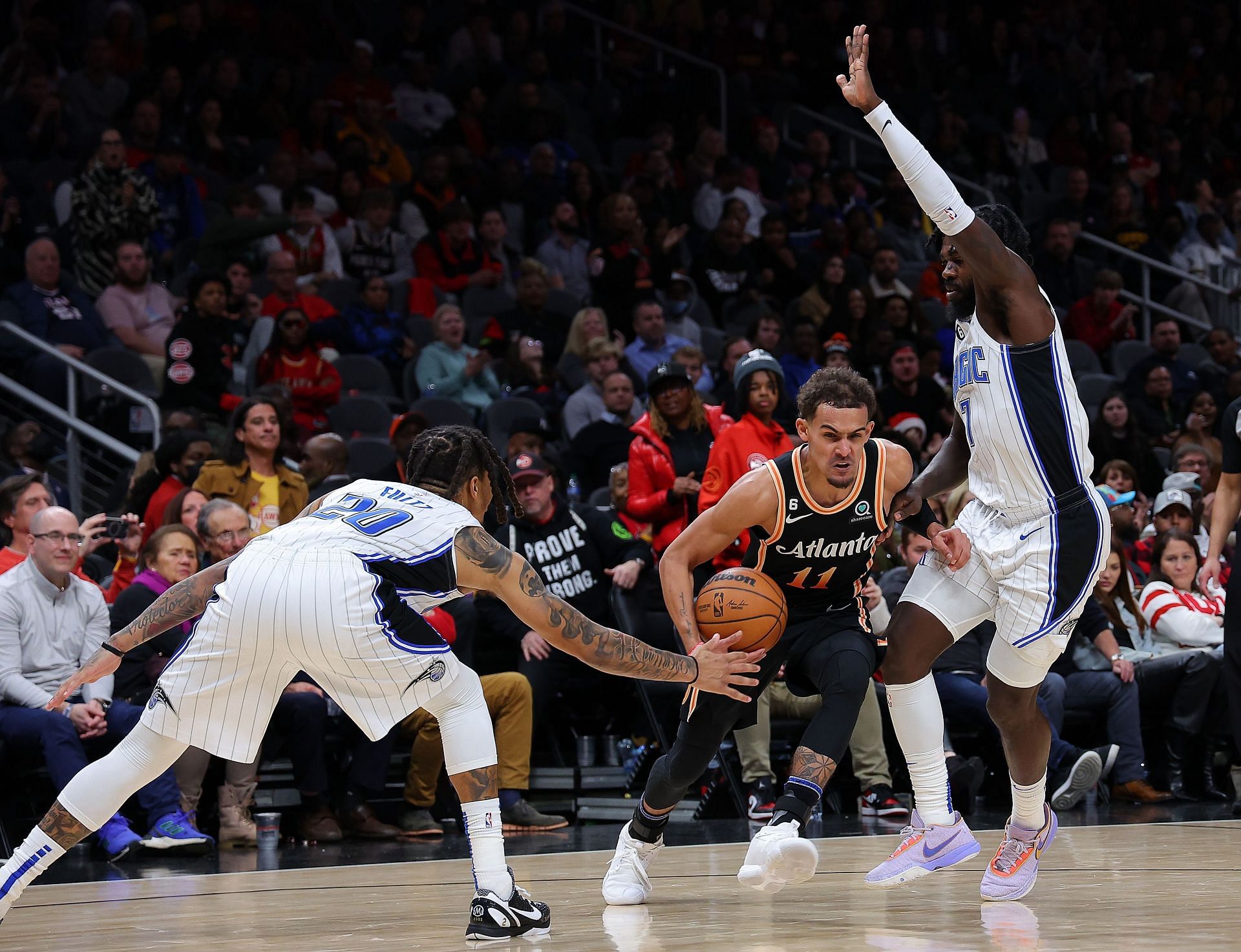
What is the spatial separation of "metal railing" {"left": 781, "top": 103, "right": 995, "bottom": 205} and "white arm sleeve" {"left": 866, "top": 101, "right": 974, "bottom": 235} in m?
10.9

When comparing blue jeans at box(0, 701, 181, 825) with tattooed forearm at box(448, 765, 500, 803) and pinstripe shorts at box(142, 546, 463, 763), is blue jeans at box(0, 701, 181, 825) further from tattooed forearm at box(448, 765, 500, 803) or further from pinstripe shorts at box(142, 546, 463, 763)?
tattooed forearm at box(448, 765, 500, 803)

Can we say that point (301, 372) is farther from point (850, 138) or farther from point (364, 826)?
point (850, 138)

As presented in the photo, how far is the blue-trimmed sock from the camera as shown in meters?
4.44

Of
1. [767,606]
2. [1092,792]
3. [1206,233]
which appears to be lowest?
[1092,792]

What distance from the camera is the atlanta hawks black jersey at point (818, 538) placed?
4879 millimetres

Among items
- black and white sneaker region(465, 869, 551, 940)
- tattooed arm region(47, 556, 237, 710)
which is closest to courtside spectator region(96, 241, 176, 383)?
tattooed arm region(47, 556, 237, 710)

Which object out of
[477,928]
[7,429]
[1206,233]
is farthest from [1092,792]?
[1206,233]

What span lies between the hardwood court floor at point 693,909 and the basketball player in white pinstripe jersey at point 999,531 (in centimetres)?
28

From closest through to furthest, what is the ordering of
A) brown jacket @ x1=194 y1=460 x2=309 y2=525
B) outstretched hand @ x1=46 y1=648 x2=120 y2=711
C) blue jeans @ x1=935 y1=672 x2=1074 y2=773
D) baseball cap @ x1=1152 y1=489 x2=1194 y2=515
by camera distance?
outstretched hand @ x1=46 y1=648 x2=120 y2=711 → blue jeans @ x1=935 y1=672 x2=1074 y2=773 → brown jacket @ x1=194 y1=460 x2=309 y2=525 → baseball cap @ x1=1152 y1=489 x2=1194 y2=515

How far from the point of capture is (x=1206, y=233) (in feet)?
51.3

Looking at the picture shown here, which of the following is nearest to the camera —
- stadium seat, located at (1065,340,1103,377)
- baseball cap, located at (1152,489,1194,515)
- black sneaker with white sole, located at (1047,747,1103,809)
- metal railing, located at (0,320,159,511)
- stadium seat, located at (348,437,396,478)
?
black sneaker with white sole, located at (1047,747,1103,809)

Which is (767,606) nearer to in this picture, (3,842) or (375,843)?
(375,843)

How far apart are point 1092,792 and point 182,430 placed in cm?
532

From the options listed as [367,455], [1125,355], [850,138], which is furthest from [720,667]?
[850,138]
